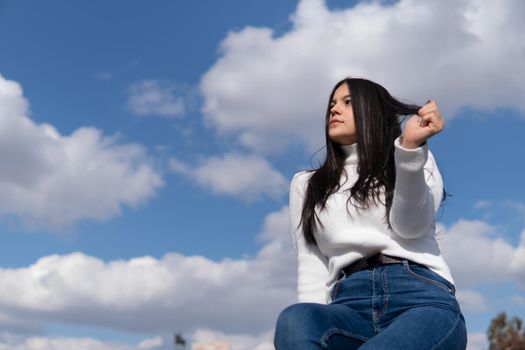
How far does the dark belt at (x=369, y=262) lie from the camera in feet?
13.1

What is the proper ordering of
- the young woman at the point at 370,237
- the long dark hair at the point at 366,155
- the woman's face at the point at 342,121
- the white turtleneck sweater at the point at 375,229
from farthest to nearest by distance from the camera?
the woman's face at the point at 342,121 → the long dark hair at the point at 366,155 → the white turtleneck sweater at the point at 375,229 → the young woman at the point at 370,237

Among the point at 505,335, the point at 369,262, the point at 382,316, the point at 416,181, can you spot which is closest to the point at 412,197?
the point at 416,181

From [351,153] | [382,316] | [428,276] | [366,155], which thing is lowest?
[382,316]

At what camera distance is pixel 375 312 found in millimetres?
3770

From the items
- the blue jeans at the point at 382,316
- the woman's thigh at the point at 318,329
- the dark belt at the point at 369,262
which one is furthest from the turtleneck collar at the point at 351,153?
the woman's thigh at the point at 318,329

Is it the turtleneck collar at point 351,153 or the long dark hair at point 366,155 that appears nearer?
the long dark hair at point 366,155

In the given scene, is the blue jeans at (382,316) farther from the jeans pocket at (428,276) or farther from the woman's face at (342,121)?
the woman's face at (342,121)

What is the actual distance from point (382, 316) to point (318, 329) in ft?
1.53

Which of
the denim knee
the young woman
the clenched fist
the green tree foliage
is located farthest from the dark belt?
the green tree foliage

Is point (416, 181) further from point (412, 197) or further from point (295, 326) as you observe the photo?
point (295, 326)

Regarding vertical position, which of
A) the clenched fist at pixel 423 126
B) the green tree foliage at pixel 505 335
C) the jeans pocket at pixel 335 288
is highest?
the green tree foliage at pixel 505 335

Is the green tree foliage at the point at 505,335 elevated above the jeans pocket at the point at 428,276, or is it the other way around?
the green tree foliage at the point at 505,335

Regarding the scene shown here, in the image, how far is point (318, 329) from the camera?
3.45m

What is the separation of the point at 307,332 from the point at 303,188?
150cm
